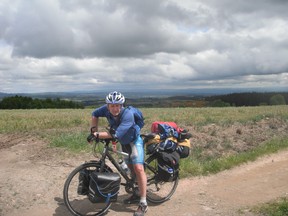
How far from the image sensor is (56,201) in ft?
22.2

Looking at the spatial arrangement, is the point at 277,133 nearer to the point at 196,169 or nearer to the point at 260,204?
the point at 196,169

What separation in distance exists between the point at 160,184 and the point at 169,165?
60 centimetres

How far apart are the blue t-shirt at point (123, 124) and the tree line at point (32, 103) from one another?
83.4m

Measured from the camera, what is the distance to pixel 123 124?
5664mm

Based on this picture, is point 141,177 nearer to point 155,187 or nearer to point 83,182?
point 83,182

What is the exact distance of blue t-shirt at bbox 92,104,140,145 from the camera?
5620mm

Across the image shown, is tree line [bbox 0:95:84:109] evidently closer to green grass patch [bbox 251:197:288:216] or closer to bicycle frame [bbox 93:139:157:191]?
bicycle frame [bbox 93:139:157:191]

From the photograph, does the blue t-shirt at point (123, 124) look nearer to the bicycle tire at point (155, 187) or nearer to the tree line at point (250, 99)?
the bicycle tire at point (155, 187)

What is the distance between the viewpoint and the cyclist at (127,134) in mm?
5664

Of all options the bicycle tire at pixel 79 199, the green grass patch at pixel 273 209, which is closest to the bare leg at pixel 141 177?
the bicycle tire at pixel 79 199

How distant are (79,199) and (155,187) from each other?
161 cm

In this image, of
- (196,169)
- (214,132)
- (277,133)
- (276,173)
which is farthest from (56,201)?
(277,133)

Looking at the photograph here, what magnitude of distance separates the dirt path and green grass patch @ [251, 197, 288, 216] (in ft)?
1.06

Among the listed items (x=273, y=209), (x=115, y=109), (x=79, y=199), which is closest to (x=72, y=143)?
(x=79, y=199)
